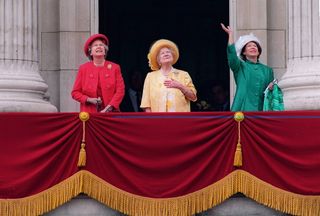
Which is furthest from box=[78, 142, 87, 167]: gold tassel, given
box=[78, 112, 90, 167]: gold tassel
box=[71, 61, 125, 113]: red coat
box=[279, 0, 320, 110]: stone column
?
box=[279, 0, 320, 110]: stone column

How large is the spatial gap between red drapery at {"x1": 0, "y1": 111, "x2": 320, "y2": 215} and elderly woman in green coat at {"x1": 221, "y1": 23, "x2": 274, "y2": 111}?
0.94 meters

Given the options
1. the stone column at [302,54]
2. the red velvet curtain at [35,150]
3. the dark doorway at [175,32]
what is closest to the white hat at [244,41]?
the stone column at [302,54]

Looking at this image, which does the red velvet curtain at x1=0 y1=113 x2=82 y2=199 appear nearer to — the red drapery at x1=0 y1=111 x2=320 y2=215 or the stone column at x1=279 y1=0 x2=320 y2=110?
the red drapery at x1=0 y1=111 x2=320 y2=215

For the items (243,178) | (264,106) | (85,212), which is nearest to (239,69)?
(264,106)

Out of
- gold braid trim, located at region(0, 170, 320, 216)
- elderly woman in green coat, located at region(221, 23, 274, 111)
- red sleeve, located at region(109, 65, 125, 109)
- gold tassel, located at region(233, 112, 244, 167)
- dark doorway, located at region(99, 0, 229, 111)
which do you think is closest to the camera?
gold braid trim, located at region(0, 170, 320, 216)

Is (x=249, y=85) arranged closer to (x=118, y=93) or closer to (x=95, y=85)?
(x=118, y=93)

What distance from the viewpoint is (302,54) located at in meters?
19.1

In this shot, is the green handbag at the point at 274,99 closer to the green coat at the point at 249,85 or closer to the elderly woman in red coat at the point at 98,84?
the green coat at the point at 249,85

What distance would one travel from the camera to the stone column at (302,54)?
18.8m

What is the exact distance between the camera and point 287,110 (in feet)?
60.3

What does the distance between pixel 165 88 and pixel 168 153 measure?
3.44ft

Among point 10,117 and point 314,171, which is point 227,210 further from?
point 10,117

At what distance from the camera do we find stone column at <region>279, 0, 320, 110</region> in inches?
739

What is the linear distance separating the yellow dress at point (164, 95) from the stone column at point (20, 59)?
5.85ft
